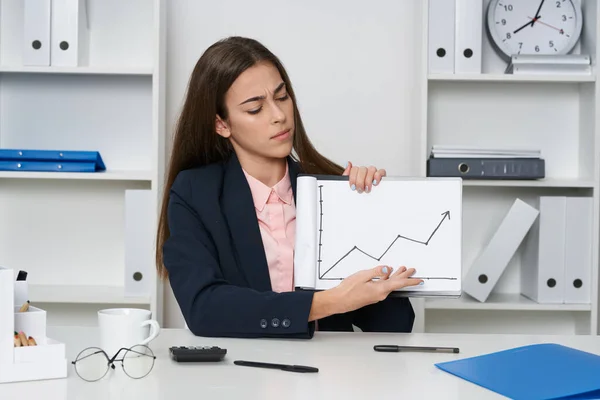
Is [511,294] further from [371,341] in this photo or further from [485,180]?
[371,341]

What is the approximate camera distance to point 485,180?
282cm

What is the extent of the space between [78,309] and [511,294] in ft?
5.51

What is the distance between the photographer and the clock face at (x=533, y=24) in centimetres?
296

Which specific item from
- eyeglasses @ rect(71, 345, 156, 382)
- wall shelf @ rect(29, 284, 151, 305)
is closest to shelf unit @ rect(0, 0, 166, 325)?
wall shelf @ rect(29, 284, 151, 305)

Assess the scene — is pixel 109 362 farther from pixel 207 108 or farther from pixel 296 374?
pixel 207 108

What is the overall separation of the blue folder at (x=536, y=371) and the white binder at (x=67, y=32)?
77.5 inches

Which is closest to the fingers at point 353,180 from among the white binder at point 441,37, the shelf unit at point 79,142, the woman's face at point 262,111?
the woman's face at point 262,111

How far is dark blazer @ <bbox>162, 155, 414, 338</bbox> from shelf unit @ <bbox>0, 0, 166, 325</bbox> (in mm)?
1128

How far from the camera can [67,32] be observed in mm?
2783

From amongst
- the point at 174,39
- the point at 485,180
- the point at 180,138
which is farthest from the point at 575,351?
the point at 174,39

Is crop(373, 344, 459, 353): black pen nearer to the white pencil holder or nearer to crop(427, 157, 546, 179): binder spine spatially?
the white pencil holder

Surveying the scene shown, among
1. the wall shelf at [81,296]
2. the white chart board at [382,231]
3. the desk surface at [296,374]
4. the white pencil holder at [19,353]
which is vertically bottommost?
the wall shelf at [81,296]

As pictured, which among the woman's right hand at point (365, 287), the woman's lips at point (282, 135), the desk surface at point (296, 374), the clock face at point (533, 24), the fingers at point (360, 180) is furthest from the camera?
the clock face at point (533, 24)

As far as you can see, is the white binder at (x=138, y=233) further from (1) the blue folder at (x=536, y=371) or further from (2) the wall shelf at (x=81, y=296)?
(1) the blue folder at (x=536, y=371)
